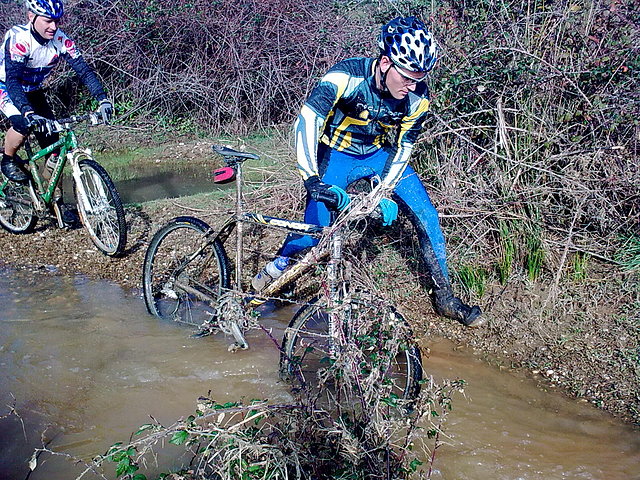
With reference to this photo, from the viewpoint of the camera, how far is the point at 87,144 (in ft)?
34.2

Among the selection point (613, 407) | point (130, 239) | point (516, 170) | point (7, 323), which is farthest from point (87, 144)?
point (613, 407)

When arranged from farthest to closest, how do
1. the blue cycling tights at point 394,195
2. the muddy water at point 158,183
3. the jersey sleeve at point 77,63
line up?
the muddy water at point 158,183
the jersey sleeve at point 77,63
the blue cycling tights at point 394,195

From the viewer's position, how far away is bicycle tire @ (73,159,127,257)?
5516 mm

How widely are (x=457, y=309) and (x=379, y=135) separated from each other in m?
1.47

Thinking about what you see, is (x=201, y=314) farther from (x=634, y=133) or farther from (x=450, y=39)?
(x=634, y=133)

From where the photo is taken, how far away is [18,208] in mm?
6504

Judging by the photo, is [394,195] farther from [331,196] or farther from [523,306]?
[523,306]

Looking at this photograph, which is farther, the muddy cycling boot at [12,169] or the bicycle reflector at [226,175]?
the muddy cycling boot at [12,169]

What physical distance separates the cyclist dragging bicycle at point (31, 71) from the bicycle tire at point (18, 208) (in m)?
0.40

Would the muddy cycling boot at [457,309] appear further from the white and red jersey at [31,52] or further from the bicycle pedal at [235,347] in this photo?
the white and red jersey at [31,52]

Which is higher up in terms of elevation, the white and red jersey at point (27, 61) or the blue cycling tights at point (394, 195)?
the white and red jersey at point (27, 61)

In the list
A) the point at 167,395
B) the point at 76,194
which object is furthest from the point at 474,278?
the point at 76,194

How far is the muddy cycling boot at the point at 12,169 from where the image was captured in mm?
6047

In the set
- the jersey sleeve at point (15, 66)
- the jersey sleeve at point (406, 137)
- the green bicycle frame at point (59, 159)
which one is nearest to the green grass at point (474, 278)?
the jersey sleeve at point (406, 137)
